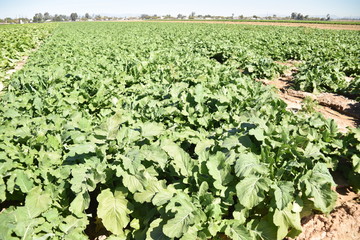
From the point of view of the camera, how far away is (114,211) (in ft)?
7.67

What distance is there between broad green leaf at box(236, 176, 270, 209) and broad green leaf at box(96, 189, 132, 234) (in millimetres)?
1145

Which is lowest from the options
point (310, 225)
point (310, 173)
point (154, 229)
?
point (310, 225)

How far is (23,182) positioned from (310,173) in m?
2.96

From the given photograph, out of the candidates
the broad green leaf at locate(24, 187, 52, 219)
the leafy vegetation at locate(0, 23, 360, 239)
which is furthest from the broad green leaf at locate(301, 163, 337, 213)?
the broad green leaf at locate(24, 187, 52, 219)

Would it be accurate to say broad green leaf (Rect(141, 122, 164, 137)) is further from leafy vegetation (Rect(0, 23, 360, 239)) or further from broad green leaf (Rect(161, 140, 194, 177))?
broad green leaf (Rect(161, 140, 194, 177))

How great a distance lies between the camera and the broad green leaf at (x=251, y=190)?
6.71 feet

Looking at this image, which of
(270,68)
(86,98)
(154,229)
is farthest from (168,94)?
(270,68)

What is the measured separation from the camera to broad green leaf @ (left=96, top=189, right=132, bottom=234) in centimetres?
229

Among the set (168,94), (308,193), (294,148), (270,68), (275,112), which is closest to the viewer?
(308,193)

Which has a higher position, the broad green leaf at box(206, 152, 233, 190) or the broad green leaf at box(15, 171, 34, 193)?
the broad green leaf at box(206, 152, 233, 190)

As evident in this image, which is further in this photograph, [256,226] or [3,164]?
[3,164]

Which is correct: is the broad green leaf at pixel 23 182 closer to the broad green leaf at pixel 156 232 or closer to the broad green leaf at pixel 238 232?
the broad green leaf at pixel 156 232

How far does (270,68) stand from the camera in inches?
324

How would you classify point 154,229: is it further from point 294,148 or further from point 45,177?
point 294,148
